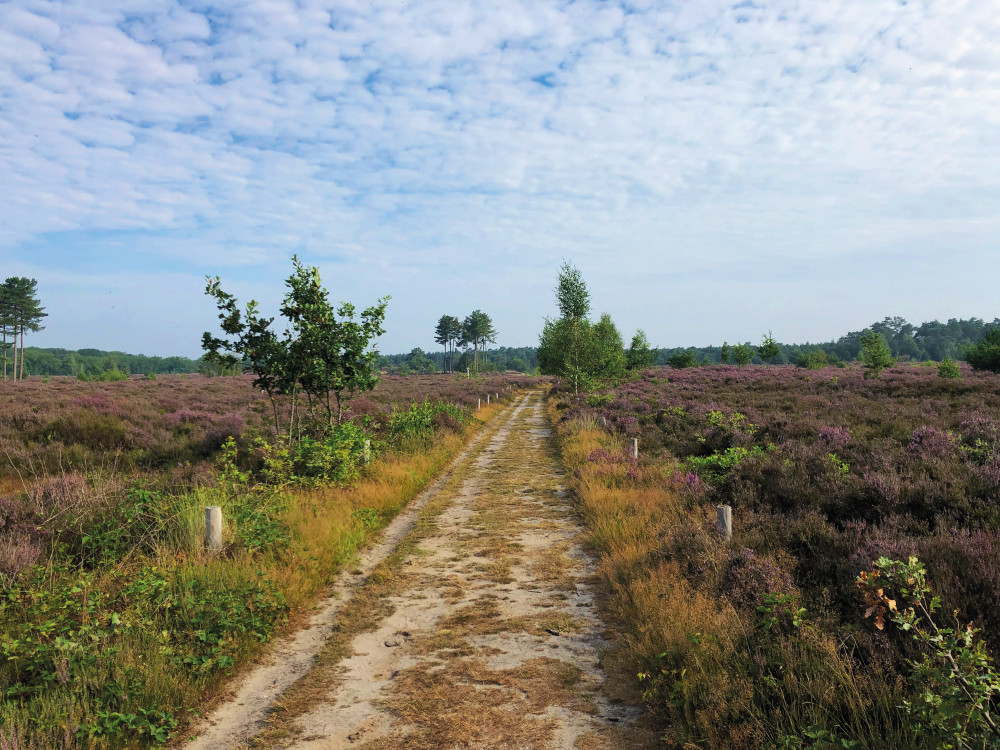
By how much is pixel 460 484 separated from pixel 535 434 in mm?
10611

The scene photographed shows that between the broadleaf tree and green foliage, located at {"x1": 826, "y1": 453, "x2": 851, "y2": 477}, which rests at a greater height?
the broadleaf tree

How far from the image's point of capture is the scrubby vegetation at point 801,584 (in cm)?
366

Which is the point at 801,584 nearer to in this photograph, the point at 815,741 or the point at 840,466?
the point at 815,741

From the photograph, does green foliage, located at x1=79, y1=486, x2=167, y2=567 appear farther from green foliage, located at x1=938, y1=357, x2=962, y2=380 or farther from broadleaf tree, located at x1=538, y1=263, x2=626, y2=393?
green foliage, located at x1=938, y1=357, x2=962, y2=380

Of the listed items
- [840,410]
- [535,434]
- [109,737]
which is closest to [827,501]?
[109,737]

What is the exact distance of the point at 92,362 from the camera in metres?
150

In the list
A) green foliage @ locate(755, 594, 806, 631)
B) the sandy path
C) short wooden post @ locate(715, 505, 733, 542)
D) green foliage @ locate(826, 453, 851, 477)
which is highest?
green foliage @ locate(826, 453, 851, 477)

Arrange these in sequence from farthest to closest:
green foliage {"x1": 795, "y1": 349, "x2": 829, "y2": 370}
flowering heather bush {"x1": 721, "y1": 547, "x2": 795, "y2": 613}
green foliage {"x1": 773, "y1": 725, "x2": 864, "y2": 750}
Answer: green foliage {"x1": 795, "y1": 349, "x2": 829, "y2": 370} < flowering heather bush {"x1": 721, "y1": 547, "x2": 795, "y2": 613} < green foliage {"x1": 773, "y1": 725, "x2": 864, "y2": 750}

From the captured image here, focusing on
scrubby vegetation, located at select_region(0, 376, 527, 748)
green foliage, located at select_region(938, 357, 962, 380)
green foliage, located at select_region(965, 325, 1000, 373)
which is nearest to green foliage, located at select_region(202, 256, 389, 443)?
scrubby vegetation, located at select_region(0, 376, 527, 748)

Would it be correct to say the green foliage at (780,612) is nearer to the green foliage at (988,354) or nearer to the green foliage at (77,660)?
the green foliage at (77,660)

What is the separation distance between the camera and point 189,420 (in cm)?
2156

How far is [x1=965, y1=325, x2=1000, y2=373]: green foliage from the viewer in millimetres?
37062

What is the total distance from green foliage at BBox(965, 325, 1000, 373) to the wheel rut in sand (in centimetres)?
4330

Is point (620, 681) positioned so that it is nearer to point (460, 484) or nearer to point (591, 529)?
point (591, 529)
